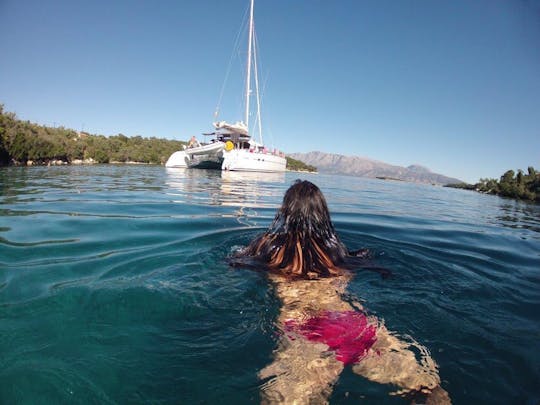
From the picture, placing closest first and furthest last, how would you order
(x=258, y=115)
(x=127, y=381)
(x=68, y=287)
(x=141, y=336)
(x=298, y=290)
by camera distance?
(x=127, y=381) → (x=141, y=336) → (x=298, y=290) → (x=68, y=287) → (x=258, y=115)

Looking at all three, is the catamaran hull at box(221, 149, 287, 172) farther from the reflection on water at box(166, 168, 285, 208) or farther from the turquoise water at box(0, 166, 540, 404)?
the turquoise water at box(0, 166, 540, 404)

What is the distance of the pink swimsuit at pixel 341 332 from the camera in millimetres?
1750

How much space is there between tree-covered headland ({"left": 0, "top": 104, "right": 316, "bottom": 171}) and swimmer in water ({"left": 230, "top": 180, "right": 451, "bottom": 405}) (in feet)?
95.2

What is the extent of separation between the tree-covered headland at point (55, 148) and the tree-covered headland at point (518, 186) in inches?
1505

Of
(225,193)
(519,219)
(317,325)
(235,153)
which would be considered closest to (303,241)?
(317,325)

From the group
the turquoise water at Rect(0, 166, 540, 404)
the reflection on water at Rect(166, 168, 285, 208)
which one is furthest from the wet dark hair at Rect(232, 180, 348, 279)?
the reflection on water at Rect(166, 168, 285, 208)

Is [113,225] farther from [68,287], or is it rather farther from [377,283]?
[377,283]

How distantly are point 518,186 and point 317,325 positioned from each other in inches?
1099

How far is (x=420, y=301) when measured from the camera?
2.67m

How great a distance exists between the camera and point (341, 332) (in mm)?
1846

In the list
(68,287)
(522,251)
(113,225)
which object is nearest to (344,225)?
(522,251)

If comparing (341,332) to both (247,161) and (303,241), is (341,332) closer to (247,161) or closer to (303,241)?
(303,241)

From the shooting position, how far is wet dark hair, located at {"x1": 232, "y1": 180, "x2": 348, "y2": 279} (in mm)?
2551

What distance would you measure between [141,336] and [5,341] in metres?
0.77
